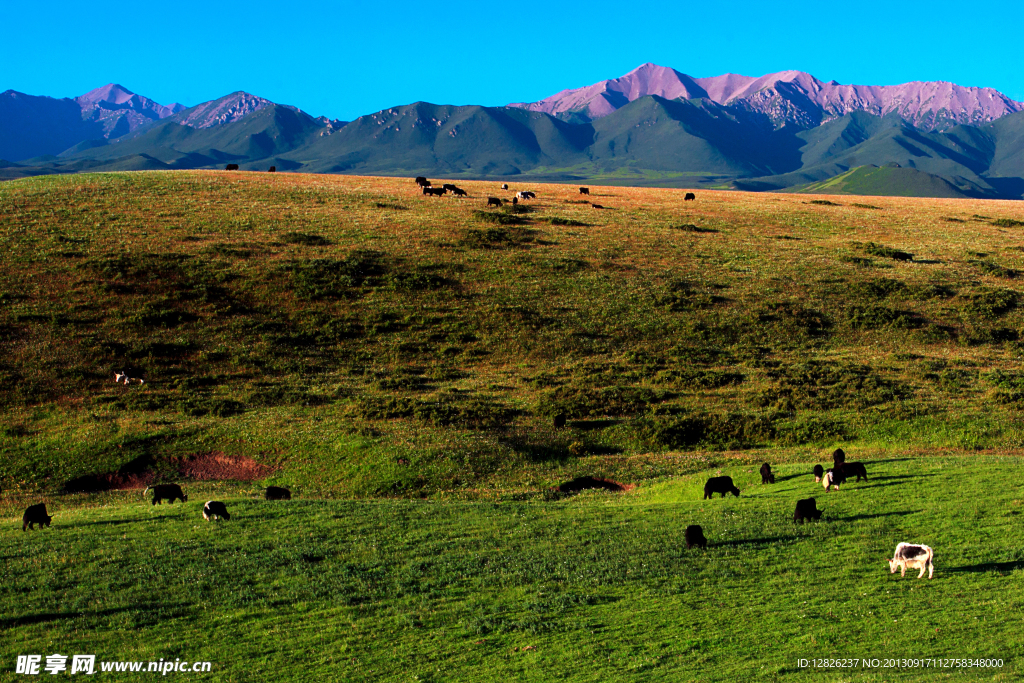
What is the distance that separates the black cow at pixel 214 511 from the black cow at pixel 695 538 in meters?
14.0

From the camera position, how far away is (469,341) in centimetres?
4866

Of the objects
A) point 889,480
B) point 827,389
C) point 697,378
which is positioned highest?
point 697,378

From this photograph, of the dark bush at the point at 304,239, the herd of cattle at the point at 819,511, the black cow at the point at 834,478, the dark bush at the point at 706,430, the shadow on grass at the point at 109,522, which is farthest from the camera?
the dark bush at the point at 304,239

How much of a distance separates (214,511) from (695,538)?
1449 centimetres

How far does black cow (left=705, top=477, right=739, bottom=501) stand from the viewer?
25.0 meters

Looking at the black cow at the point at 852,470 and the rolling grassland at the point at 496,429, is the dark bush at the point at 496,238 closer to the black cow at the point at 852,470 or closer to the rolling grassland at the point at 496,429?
the rolling grassland at the point at 496,429

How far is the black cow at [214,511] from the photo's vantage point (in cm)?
2264

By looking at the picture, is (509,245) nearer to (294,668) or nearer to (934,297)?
(934,297)

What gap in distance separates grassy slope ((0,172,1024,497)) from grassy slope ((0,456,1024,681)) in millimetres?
9154

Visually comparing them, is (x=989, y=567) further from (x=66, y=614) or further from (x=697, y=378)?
(x=697, y=378)

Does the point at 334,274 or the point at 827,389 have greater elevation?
the point at 334,274

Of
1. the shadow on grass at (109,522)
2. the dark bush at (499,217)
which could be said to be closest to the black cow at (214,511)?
the shadow on grass at (109,522)

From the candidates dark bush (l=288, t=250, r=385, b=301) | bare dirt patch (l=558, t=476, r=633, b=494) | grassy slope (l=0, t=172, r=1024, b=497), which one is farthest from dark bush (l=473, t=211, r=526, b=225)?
bare dirt patch (l=558, t=476, r=633, b=494)

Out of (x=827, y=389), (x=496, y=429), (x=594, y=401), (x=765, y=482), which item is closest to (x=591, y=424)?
(x=594, y=401)
